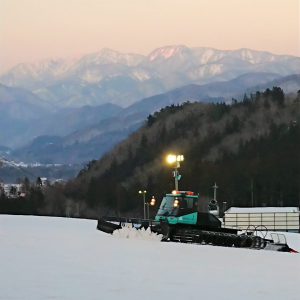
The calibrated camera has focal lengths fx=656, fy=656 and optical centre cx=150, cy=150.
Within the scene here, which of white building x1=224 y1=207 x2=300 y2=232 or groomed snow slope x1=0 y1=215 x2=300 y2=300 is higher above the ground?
white building x1=224 y1=207 x2=300 y2=232

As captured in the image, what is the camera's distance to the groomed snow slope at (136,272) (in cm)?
1171

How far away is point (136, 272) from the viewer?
14.6 m

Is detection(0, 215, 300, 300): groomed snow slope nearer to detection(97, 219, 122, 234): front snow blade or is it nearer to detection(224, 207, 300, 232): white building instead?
detection(97, 219, 122, 234): front snow blade

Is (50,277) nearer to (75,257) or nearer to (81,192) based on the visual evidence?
(75,257)

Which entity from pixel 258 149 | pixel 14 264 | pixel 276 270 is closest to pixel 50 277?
pixel 14 264

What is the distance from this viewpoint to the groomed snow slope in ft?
38.4

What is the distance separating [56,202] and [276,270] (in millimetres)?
179103

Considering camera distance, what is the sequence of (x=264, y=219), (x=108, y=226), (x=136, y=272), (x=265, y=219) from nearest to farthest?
(x=136, y=272)
(x=108, y=226)
(x=265, y=219)
(x=264, y=219)

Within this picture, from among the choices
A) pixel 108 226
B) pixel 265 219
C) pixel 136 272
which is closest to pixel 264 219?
pixel 265 219

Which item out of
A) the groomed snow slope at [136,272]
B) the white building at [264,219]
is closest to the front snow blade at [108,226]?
the groomed snow slope at [136,272]

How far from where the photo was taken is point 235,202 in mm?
137625

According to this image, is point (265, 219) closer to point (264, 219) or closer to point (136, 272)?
point (264, 219)

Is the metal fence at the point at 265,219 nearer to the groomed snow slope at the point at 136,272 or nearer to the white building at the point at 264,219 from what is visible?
the white building at the point at 264,219

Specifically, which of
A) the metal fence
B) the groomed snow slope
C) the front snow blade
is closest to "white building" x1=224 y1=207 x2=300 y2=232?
the metal fence
